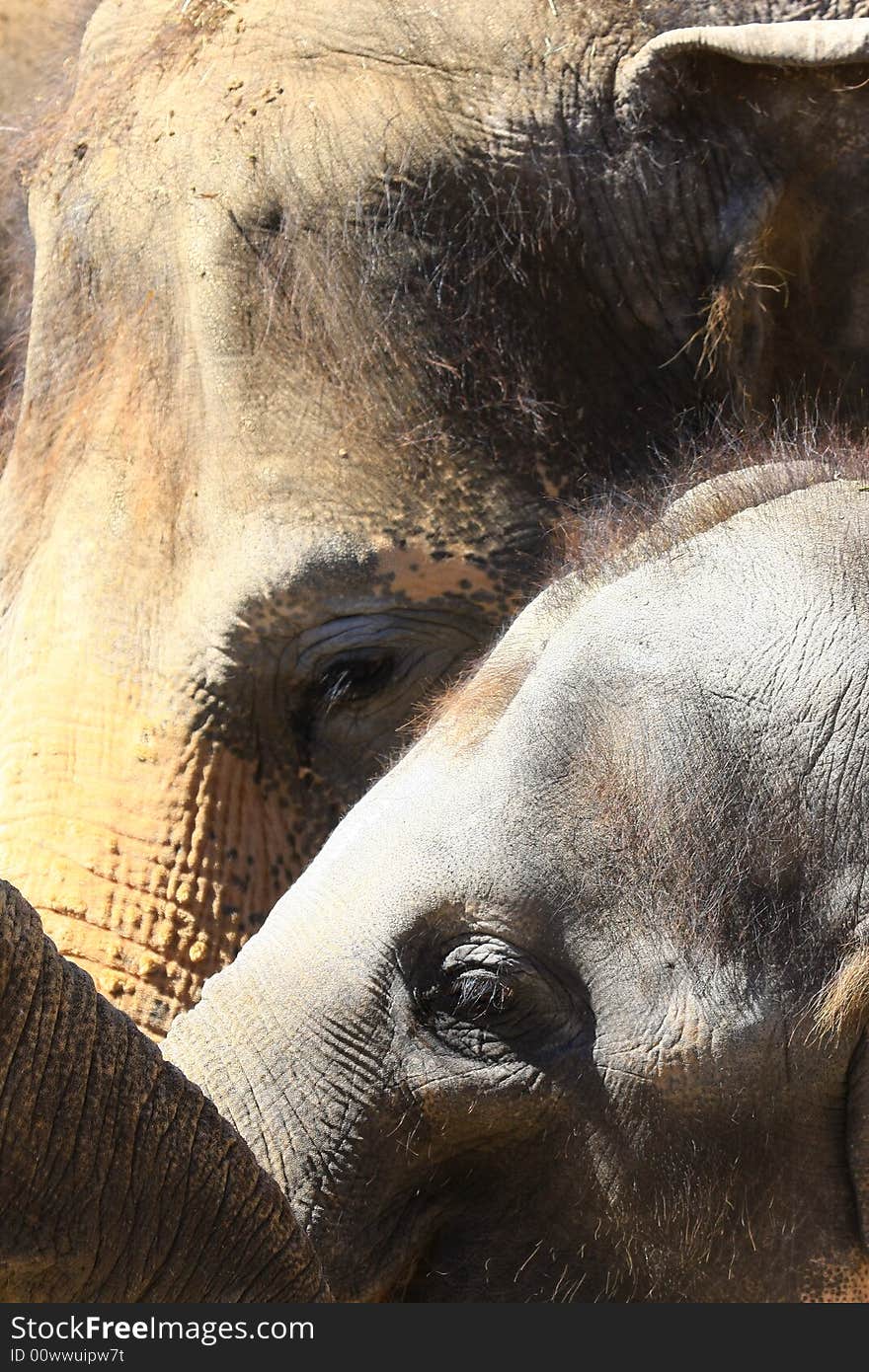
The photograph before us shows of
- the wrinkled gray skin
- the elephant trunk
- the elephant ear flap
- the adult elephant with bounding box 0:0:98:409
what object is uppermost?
the adult elephant with bounding box 0:0:98:409

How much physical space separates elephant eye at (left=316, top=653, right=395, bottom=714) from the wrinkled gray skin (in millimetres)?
571

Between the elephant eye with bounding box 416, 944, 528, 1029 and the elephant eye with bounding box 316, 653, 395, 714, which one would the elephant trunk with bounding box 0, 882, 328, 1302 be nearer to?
the elephant eye with bounding box 416, 944, 528, 1029

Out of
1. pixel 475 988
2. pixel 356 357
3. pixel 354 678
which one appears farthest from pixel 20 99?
pixel 475 988

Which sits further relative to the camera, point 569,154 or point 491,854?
point 569,154

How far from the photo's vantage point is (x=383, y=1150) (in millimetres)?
2303

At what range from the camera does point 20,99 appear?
3627 millimetres

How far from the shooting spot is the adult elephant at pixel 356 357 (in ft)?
9.39

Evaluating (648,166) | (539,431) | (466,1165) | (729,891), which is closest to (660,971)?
(729,891)

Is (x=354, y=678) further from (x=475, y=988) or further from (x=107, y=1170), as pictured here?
(x=107, y=1170)

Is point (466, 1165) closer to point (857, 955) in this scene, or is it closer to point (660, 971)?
point (660, 971)

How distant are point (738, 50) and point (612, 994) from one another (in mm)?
1222

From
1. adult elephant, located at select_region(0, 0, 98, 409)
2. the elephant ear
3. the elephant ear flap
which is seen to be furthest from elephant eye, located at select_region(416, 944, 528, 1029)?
adult elephant, located at select_region(0, 0, 98, 409)

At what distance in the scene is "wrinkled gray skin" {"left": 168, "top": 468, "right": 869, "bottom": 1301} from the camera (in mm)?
2234

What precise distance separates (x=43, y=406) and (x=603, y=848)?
124 centimetres
